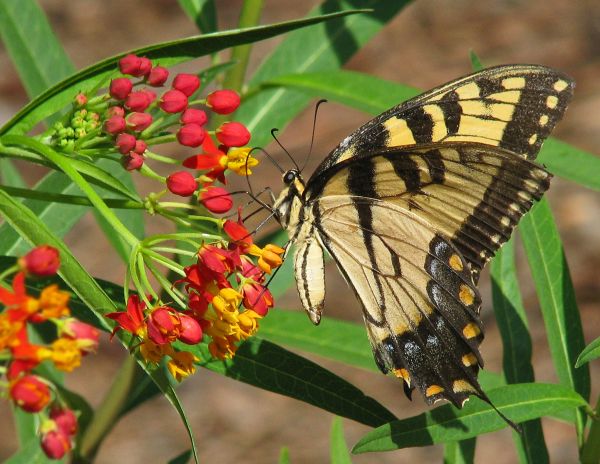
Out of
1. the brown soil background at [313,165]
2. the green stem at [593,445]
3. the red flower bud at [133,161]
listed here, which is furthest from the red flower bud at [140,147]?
the brown soil background at [313,165]

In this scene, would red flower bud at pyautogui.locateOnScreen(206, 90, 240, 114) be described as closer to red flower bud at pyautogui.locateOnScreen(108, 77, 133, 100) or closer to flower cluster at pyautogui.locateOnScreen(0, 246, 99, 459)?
red flower bud at pyautogui.locateOnScreen(108, 77, 133, 100)

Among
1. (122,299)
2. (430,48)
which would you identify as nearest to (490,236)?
(122,299)

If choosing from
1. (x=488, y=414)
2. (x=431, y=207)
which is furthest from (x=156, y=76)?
(x=488, y=414)

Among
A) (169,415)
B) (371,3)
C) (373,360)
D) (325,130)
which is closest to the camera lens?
(373,360)

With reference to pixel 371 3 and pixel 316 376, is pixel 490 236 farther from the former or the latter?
pixel 371 3

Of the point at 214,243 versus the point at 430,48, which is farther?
the point at 430,48

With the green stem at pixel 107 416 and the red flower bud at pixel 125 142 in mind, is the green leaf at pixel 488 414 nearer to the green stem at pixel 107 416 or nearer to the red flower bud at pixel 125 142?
the red flower bud at pixel 125 142

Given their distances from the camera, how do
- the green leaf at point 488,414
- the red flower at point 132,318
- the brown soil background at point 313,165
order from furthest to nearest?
the brown soil background at point 313,165 < the green leaf at point 488,414 < the red flower at point 132,318
